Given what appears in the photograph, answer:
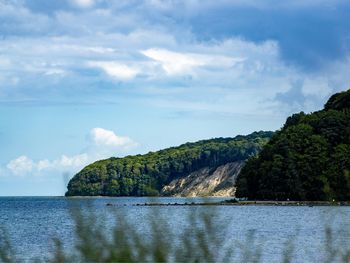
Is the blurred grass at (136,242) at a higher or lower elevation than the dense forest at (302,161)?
lower

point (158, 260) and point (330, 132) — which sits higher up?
point (330, 132)

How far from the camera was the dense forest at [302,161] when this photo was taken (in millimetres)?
120562

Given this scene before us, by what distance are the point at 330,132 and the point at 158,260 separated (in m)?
119

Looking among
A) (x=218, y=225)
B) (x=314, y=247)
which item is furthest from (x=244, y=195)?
(x=218, y=225)

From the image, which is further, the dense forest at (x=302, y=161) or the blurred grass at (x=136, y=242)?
the dense forest at (x=302, y=161)

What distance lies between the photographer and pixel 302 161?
12300 centimetres

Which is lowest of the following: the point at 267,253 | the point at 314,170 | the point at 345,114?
the point at 267,253

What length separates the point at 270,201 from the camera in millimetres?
126750

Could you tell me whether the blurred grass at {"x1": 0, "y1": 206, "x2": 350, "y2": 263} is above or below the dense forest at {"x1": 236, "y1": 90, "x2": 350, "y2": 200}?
below

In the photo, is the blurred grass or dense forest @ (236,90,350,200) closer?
the blurred grass

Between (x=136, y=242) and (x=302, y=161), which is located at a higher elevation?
(x=302, y=161)

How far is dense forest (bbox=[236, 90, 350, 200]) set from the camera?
4747 inches

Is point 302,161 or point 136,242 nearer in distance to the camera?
point 136,242

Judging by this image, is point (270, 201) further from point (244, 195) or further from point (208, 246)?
point (208, 246)
